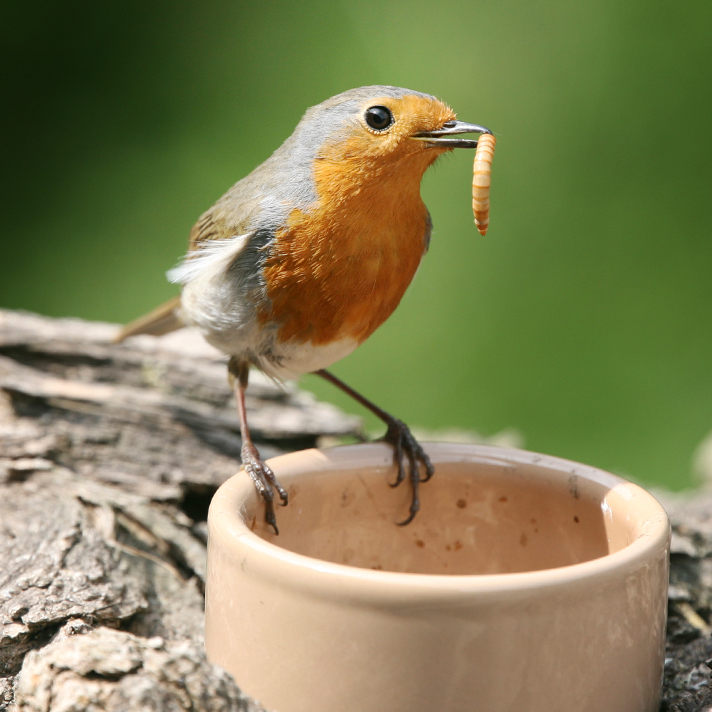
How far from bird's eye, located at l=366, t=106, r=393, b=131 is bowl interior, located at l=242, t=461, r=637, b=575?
2.35 ft

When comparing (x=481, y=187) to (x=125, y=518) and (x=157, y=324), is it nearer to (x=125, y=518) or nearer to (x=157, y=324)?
(x=125, y=518)

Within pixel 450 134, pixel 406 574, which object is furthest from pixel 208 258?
pixel 406 574

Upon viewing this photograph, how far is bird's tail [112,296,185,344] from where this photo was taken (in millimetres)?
2734

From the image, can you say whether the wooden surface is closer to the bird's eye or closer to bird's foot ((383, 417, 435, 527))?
bird's foot ((383, 417, 435, 527))

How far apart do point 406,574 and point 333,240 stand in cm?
84

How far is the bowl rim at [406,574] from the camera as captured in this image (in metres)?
1.19

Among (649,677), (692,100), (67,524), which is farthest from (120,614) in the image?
(692,100)

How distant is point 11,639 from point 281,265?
2.94 feet

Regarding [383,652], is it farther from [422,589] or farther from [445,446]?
[445,446]

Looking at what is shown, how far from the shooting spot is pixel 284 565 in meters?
1.25

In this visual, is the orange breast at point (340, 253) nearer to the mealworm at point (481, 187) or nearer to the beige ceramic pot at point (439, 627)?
the mealworm at point (481, 187)

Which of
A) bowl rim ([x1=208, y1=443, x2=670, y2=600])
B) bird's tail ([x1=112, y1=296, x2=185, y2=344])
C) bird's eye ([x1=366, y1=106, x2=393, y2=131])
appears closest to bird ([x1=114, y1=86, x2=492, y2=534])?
bird's eye ([x1=366, y1=106, x2=393, y2=131])

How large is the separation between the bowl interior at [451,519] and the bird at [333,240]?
5 cm

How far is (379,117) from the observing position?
187 centimetres
